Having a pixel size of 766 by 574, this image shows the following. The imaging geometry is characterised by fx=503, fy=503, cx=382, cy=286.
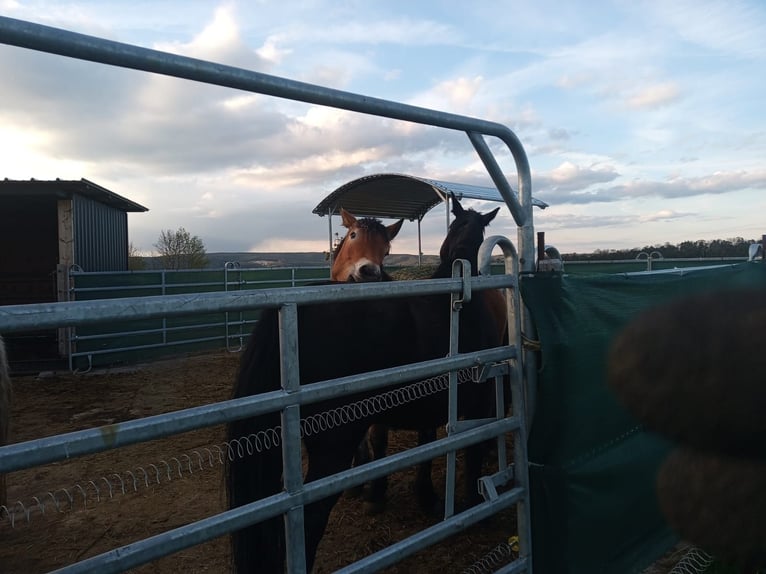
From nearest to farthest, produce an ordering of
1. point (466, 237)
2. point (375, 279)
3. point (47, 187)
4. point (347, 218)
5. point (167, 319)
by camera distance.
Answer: point (466, 237) → point (375, 279) → point (347, 218) → point (167, 319) → point (47, 187)

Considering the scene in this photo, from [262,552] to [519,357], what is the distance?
1.38m

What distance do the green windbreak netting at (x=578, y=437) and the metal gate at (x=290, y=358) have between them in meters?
0.09

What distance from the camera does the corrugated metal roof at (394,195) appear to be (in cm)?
854

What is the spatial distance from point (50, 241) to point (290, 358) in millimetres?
14336

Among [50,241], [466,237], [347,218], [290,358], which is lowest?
[290,358]

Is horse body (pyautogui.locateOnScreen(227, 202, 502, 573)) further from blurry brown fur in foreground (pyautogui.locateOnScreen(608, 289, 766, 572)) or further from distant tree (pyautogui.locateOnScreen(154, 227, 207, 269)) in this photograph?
distant tree (pyautogui.locateOnScreen(154, 227, 207, 269))

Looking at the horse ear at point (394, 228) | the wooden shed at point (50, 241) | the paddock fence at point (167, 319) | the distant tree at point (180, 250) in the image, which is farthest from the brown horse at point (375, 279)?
the distant tree at point (180, 250)

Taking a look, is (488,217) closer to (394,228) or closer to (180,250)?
(394,228)

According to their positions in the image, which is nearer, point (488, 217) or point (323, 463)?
point (323, 463)

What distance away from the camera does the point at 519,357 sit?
2361 mm

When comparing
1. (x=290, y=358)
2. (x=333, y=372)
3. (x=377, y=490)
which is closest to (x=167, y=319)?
(x=377, y=490)

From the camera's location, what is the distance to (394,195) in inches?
394

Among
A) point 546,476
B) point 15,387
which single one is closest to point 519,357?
point 546,476

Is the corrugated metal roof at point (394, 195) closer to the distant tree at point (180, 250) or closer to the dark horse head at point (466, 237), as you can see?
the dark horse head at point (466, 237)
